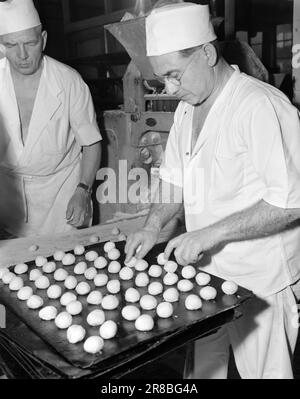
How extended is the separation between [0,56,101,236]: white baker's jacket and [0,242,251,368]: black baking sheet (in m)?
1.12

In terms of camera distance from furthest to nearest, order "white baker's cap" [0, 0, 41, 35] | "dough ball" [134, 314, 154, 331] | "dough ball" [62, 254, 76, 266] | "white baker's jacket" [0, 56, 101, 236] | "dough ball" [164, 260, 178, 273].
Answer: "white baker's jacket" [0, 56, 101, 236]
"white baker's cap" [0, 0, 41, 35]
"dough ball" [62, 254, 76, 266]
"dough ball" [164, 260, 178, 273]
"dough ball" [134, 314, 154, 331]

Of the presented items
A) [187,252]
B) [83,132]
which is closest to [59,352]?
[187,252]

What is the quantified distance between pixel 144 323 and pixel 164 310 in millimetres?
106

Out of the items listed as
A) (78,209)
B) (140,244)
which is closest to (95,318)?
(140,244)

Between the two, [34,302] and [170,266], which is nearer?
[34,302]

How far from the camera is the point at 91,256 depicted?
1.91m

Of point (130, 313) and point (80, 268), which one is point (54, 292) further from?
point (130, 313)

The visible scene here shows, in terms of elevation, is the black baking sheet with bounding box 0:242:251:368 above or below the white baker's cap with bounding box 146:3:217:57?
below

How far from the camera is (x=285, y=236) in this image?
1.71m

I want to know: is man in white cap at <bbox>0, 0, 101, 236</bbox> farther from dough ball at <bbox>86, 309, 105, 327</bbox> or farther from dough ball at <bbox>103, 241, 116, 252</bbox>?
dough ball at <bbox>86, 309, 105, 327</bbox>

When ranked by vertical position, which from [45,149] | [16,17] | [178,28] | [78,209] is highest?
[16,17]

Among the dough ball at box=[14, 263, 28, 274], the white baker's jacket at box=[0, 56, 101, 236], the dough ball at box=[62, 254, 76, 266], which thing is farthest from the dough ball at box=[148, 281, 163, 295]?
the white baker's jacket at box=[0, 56, 101, 236]

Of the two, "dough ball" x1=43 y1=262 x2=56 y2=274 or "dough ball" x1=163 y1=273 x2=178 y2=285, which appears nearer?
"dough ball" x1=163 y1=273 x2=178 y2=285

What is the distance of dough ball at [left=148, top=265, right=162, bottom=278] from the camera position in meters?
1.72
